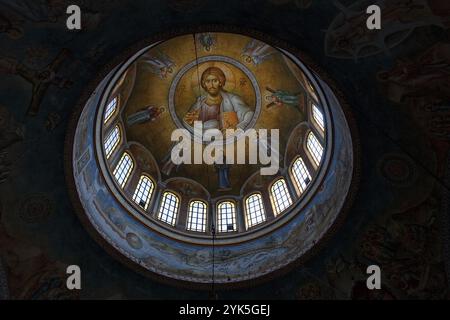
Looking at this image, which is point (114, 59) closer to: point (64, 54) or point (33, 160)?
point (64, 54)

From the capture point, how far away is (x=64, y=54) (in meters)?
11.6

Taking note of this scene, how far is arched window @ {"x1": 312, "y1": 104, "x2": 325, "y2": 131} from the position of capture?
54.0 ft

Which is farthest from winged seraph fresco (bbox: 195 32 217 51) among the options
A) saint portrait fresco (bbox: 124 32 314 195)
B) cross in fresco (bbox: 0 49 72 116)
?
cross in fresco (bbox: 0 49 72 116)

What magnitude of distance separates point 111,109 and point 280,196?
724 cm

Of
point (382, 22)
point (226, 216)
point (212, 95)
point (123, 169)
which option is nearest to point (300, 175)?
point (226, 216)

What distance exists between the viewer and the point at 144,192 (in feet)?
60.3

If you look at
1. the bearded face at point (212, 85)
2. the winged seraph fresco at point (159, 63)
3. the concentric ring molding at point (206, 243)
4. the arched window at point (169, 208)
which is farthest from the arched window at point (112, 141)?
the bearded face at point (212, 85)

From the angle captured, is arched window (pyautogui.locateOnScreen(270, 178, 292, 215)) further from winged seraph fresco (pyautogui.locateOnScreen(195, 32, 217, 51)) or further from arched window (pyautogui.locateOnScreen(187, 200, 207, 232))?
winged seraph fresco (pyautogui.locateOnScreen(195, 32, 217, 51))

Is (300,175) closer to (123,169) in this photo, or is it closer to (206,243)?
(206,243)

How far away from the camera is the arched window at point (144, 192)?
17781 millimetres

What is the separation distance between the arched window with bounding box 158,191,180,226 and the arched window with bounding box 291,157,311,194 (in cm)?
491

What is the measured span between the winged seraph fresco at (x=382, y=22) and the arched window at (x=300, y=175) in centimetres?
623

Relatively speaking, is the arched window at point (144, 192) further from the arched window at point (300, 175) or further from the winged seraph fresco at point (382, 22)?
the winged seraph fresco at point (382, 22)
